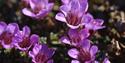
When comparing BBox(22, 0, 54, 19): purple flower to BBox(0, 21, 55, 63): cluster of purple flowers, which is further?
BBox(22, 0, 54, 19): purple flower

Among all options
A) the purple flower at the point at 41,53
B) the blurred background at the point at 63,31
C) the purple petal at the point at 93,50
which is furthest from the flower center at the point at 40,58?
the purple petal at the point at 93,50

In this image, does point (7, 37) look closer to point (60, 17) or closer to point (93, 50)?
point (60, 17)

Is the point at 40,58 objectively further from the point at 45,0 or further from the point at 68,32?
the point at 45,0

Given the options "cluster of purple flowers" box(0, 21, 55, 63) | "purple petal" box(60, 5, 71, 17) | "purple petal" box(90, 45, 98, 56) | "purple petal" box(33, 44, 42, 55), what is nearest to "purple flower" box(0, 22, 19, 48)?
"cluster of purple flowers" box(0, 21, 55, 63)

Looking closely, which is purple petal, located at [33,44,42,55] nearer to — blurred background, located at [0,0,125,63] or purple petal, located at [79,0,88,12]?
blurred background, located at [0,0,125,63]

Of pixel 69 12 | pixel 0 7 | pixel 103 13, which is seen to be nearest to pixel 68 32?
pixel 69 12
